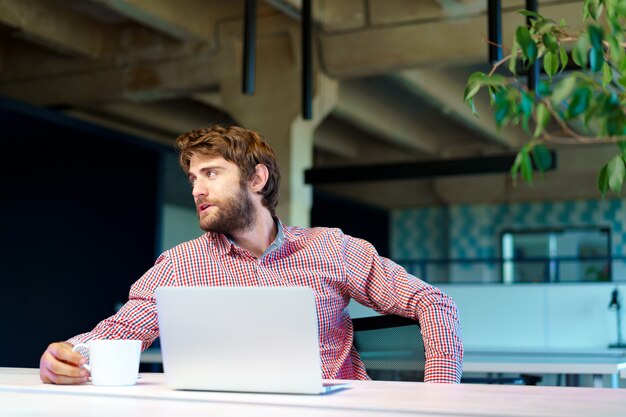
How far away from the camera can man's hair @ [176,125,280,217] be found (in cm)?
214

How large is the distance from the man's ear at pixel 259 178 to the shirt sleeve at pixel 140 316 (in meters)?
0.30

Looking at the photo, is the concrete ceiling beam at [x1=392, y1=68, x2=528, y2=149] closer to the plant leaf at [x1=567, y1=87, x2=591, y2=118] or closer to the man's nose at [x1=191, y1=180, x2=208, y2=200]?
the man's nose at [x1=191, y1=180, x2=208, y2=200]

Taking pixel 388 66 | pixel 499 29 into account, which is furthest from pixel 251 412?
pixel 388 66

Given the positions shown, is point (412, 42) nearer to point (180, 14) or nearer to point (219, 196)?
point (180, 14)

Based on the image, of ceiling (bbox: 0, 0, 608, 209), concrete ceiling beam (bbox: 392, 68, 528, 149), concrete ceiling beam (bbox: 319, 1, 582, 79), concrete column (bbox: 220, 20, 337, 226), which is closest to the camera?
concrete ceiling beam (bbox: 319, 1, 582, 79)

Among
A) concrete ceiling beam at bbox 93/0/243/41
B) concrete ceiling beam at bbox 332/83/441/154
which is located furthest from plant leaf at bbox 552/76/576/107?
concrete ceiling beam at bbox 332/83/441/154

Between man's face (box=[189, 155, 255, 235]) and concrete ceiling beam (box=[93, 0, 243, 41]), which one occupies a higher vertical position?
concrete ceiling beam (box=[93, 0, 243, 41])

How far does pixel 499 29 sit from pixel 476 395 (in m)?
2.40

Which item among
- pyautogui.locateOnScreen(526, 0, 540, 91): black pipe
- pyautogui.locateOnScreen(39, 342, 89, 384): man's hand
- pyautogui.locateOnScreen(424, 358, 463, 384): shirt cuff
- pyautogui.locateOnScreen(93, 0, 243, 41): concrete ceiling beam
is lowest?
pyautogui.locateOnScreen(424, 358, 463, 384): shirt cuff

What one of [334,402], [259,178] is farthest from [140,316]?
[334,402]

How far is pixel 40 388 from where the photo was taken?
157cm

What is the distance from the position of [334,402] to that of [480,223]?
523 inches

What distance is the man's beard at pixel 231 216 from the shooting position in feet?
6.92

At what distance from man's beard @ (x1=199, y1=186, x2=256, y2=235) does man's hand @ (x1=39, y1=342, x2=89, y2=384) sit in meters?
0.51
